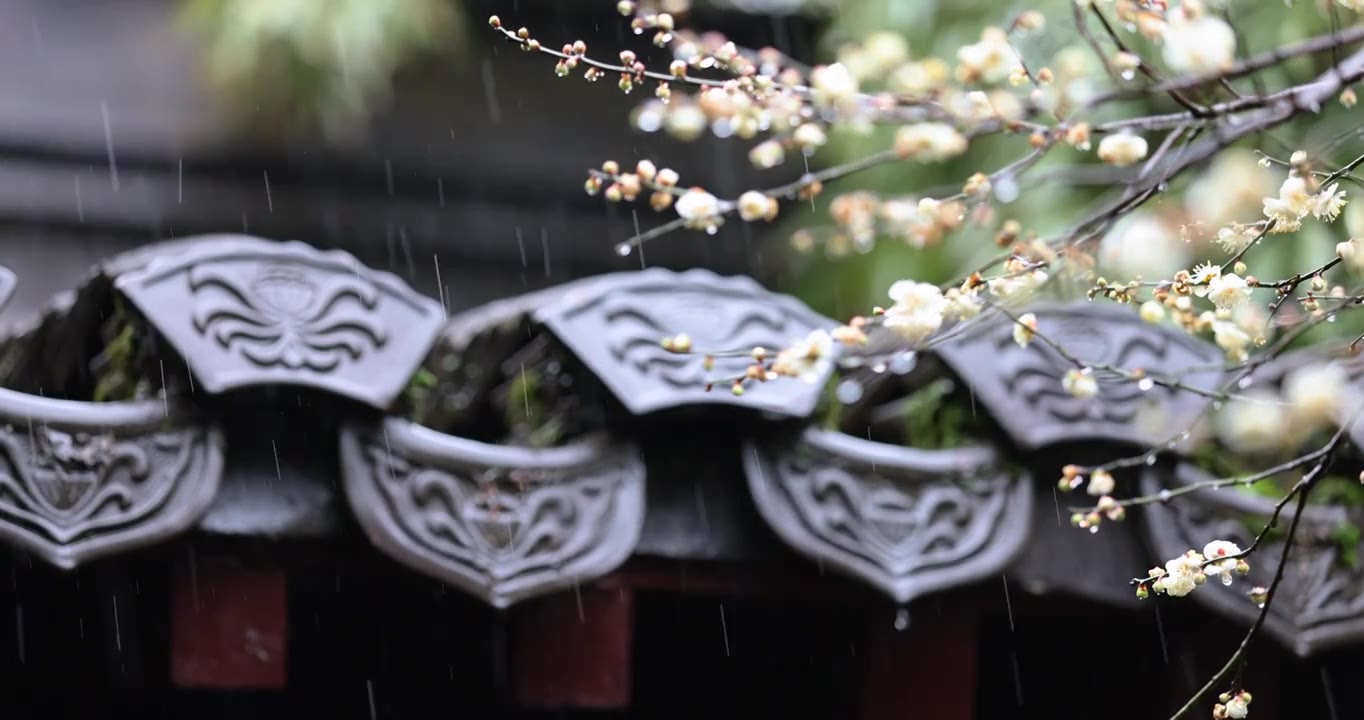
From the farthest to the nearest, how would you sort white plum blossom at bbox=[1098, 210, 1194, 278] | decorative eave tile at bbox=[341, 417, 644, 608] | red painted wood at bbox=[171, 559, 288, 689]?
red painted wood at bbox=[171, 559, 288, 689], decorative eave tile at bbox=[341, 417, 644, 608], white plum blossom at bbox=[1098, 210, 1194, 278]

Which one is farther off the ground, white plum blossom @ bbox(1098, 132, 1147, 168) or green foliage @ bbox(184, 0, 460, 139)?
green foliage @ bbox(184, 0, 460, 139)

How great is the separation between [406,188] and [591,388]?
93.0 inches

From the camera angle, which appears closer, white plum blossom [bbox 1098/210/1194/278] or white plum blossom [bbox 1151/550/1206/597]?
white plum blossom [bbox 1098/210/1194/278]

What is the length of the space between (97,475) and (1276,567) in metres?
1.35

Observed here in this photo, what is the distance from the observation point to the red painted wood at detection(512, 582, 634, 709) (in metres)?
1.72

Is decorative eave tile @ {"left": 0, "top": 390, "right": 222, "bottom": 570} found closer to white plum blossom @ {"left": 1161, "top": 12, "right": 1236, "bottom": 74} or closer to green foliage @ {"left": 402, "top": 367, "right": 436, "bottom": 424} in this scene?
green foliage @ {"left": 402, "top": 367, "right": 436, "bottom": 424}

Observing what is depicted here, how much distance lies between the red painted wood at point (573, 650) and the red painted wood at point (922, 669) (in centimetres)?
34

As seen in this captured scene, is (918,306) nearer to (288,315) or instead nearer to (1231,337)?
(1231,337)

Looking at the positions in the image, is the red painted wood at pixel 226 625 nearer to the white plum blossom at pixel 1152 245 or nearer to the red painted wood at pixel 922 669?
the red painted wood at pixel 922 669

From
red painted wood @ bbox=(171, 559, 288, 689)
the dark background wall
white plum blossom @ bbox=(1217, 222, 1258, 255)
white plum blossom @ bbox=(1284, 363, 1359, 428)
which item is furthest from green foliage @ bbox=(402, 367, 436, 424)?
the dark background wall

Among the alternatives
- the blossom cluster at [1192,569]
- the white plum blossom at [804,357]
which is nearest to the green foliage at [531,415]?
the white plum blossom at [804,357]

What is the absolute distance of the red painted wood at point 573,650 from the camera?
1717mm

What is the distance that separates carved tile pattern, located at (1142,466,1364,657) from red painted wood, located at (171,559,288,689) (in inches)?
41.2

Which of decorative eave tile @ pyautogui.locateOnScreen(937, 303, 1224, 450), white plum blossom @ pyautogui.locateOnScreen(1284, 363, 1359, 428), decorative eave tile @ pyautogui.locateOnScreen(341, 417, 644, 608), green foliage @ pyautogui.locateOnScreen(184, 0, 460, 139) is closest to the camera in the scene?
white plum blossom @ pyautogui.locateOnScreen(1284, 363, 1359, 428)
